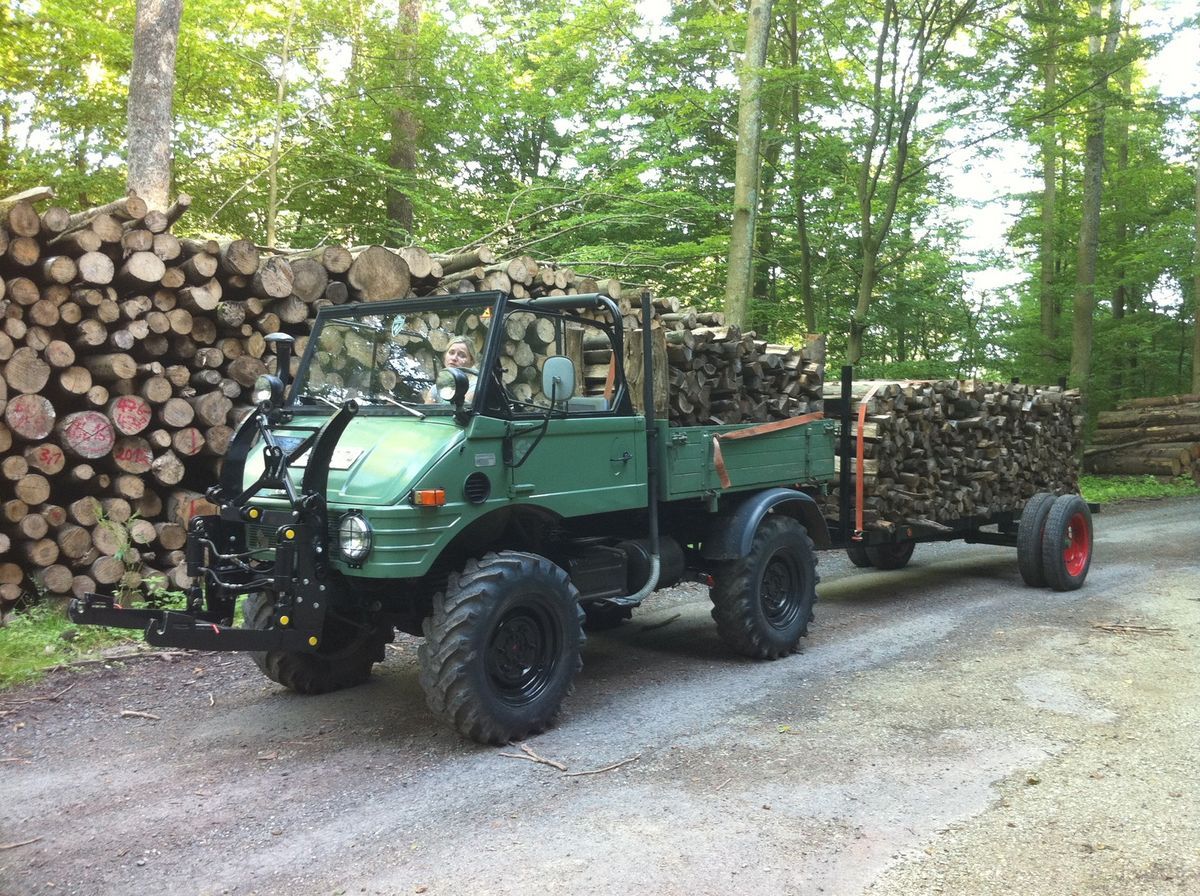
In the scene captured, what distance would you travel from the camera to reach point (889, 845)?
136 inches

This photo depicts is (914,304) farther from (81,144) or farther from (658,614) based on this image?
(81,144)

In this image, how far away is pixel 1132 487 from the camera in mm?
17469

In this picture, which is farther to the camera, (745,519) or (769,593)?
(769,593)

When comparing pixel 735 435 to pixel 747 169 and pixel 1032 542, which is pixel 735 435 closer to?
pixel 1032 542

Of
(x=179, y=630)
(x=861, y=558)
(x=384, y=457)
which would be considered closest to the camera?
(x=179, y=630)

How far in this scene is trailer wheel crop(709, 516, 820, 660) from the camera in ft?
19.6

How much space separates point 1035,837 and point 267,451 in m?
3.68

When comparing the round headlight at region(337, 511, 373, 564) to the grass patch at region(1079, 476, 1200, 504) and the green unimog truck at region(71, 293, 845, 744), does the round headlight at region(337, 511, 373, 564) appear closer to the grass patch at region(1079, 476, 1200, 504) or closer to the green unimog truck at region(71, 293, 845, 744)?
the green unimog truck at region(71, 293, 845, 744)

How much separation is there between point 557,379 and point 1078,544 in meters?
6.37

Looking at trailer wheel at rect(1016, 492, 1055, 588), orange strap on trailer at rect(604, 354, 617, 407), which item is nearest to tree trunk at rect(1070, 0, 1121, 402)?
trailer wheel at rect(1016, 492, 1055, 588)

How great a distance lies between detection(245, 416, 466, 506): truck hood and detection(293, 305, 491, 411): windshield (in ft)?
0.68

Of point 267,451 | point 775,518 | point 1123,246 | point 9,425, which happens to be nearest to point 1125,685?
point 775,518

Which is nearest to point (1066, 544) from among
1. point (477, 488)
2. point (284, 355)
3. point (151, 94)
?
point (477, 488)

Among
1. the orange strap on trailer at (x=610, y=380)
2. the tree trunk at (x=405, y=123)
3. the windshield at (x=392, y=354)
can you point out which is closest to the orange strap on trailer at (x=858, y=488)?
the orange strap on trailer at (x=610, y=380)
